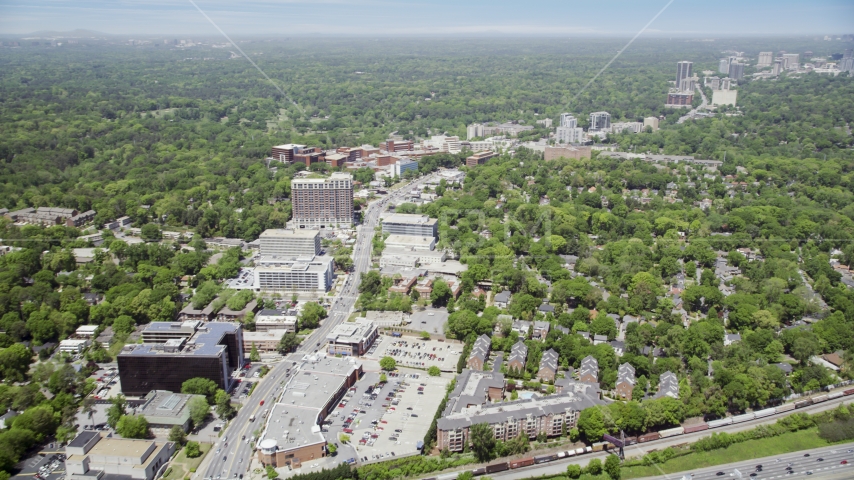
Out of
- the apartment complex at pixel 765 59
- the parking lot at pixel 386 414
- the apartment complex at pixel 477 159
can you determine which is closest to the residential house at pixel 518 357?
the parking lot at pixel 386 414

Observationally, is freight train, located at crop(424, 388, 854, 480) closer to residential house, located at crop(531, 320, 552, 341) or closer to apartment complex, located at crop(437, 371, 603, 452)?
apartment complex, located at crop(437, 371, 603, 452)

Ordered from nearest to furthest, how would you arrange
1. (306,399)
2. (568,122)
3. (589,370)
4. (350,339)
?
(306,399), (589,370), (350,339), (568,122)

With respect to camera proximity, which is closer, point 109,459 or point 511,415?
point 109,459

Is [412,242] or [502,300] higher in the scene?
[412,242]

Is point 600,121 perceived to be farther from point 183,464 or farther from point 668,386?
point 183,464

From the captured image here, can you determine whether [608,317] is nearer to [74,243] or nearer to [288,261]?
[288,261]

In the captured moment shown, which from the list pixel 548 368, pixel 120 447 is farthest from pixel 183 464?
pixel 548 368

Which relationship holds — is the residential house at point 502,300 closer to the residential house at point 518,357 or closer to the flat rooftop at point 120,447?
the residential house at point 518,357
